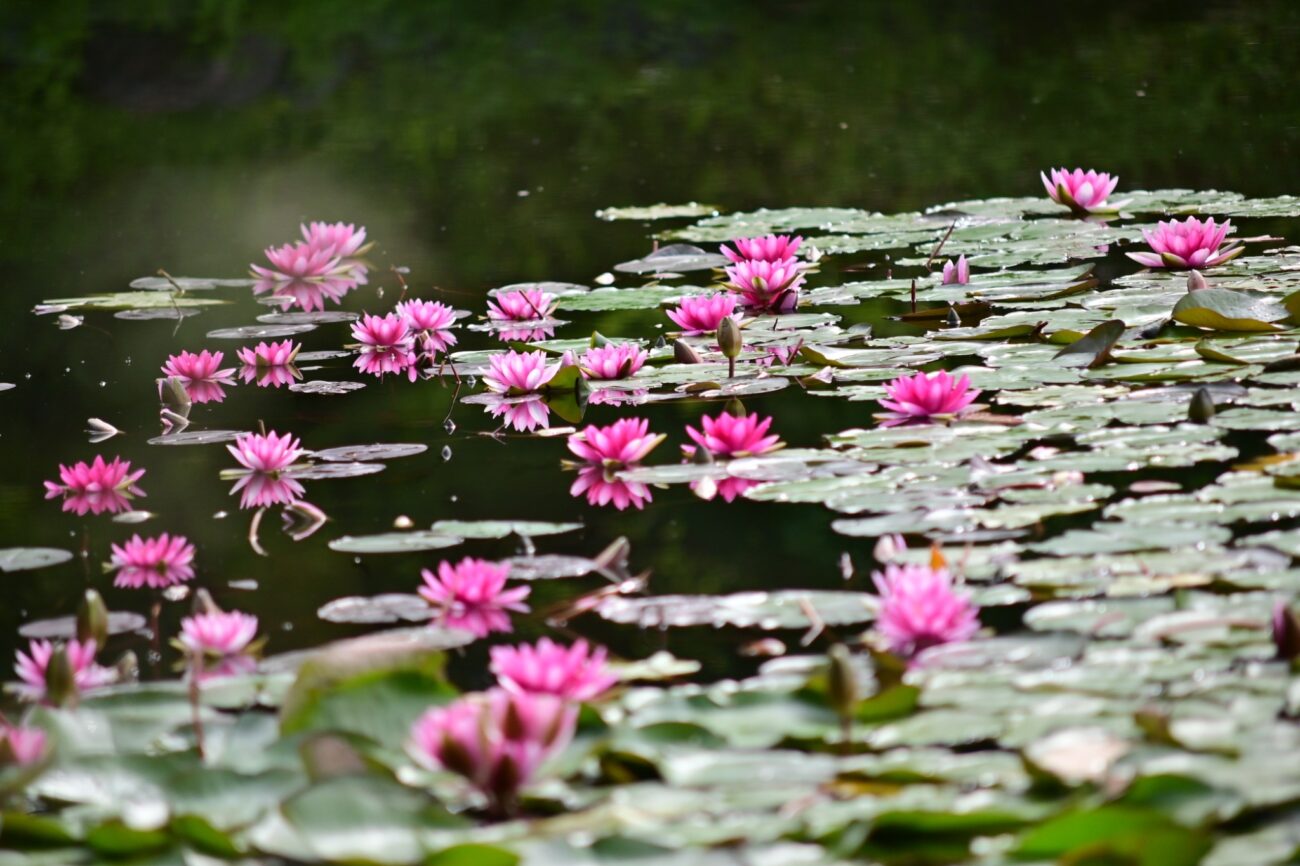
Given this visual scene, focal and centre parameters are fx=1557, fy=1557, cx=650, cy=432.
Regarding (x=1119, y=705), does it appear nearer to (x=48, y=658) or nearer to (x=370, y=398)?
(x=48, y=658)

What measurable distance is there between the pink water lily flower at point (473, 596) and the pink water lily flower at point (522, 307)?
1665mm

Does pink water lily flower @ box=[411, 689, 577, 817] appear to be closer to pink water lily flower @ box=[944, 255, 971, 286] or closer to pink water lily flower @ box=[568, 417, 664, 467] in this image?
pink water lily flower @ box=[568, 417, 664, 467]

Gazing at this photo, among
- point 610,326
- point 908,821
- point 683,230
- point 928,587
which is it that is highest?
point 683,230

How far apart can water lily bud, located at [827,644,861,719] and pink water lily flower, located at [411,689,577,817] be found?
0.75 ft

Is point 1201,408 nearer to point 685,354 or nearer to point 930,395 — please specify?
point 930,395

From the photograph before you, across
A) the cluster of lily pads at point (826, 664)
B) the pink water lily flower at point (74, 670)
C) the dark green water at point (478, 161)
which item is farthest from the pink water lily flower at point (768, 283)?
the pink water lily flower at point (74, 670)

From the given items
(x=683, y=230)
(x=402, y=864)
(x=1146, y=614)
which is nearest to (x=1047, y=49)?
(x=683, y=230)

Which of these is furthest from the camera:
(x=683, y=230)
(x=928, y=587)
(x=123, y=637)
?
(x=683, y=230)

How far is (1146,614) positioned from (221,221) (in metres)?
4.28

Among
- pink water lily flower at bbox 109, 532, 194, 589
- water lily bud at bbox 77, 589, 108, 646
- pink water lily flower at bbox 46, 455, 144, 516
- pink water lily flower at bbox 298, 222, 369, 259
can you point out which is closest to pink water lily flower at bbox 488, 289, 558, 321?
pink water lily flower at bbox 298, 222, 369, 259

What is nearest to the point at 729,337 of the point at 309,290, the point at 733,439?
the point at 733,439

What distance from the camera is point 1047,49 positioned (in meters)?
8.61

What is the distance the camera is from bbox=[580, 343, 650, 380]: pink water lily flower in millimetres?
2730

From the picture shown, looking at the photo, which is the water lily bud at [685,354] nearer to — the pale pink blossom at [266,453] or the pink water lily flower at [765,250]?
the pink water lily flower at [765,250]
